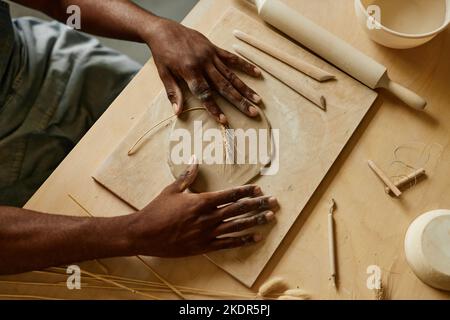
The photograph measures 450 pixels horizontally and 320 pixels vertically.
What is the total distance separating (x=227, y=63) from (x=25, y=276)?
0.57 meters

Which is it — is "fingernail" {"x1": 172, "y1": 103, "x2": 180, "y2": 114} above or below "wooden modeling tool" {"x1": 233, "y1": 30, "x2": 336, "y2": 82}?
below

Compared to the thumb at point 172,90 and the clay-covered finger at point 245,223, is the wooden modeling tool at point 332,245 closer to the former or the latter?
the clay-covered finger at point 245,223

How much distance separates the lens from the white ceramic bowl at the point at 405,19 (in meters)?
0.92

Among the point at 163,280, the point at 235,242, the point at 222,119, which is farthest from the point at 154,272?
the point at 222,119

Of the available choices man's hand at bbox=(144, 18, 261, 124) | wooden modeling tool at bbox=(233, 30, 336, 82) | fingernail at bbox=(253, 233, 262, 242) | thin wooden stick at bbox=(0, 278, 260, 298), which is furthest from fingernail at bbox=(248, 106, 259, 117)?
thin wooden stick at bbox=(0, 278, 260, 298)

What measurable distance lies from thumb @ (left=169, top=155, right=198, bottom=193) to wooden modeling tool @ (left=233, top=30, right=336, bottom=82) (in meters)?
0.29

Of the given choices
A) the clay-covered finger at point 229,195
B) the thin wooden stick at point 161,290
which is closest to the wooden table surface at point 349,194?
the thin wooden stick at point 161,290

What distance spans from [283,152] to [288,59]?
20 cm

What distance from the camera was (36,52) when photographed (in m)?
1.13

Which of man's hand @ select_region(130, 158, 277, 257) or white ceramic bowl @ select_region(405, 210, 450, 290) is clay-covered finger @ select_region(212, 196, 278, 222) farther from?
white ceramic bowl @ select_region(405, 210, 450, 290)

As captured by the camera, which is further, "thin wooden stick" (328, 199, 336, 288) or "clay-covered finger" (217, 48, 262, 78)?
"clay-covered finger" (217, 48, 262, 78)

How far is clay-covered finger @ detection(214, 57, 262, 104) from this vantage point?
0.93 meters

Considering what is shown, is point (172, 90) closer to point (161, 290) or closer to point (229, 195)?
point (229, 195)

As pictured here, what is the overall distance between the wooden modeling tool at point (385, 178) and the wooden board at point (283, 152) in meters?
0.07
